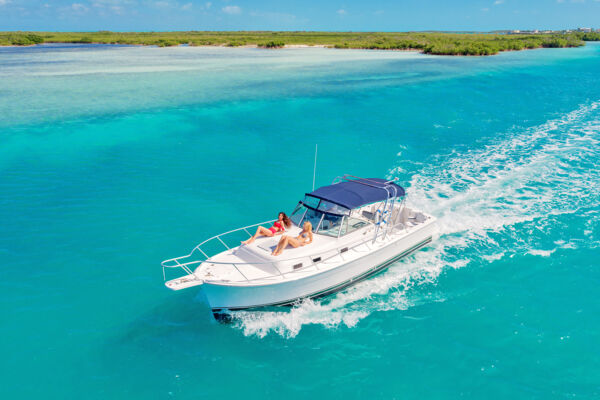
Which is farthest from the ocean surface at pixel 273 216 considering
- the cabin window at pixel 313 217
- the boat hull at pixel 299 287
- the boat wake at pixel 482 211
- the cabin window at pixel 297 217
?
the cabin window at pixel 297 217

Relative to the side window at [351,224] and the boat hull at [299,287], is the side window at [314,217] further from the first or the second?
the boat hull at [299,287]

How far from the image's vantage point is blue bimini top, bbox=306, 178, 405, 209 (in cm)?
1458

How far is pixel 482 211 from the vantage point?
20.2 m

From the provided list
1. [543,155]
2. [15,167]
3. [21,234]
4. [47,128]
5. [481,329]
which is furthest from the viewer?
[47,128]

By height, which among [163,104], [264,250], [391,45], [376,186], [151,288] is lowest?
[151,288]

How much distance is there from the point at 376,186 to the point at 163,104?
32.8m

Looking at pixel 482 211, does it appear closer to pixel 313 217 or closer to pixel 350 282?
pixel 350 282

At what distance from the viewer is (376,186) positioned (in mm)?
15984

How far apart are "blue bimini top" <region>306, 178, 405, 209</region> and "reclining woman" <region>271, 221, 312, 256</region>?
1.49 meters

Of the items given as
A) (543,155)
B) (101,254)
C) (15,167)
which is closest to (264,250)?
(101,254)

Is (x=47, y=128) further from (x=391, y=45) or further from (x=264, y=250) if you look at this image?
(x=391, y=45)

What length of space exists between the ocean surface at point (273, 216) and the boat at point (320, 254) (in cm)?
72

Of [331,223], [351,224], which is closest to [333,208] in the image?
[331,223]

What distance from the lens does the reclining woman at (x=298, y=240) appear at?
43.3 ft
